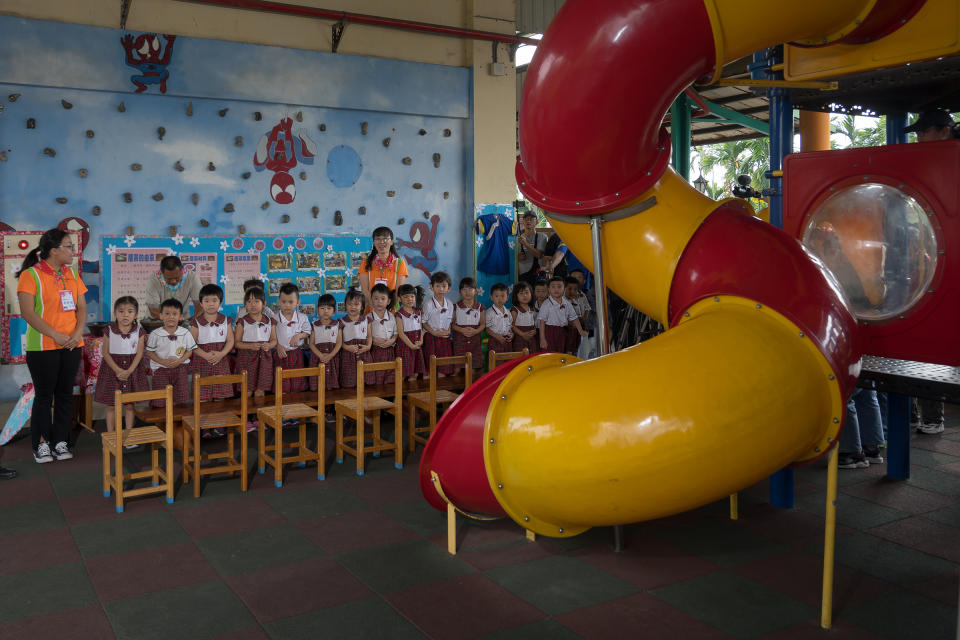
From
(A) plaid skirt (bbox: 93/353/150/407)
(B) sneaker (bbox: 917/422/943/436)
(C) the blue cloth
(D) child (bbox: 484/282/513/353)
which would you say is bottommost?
(B) sneaker (bbox: 917/422/943/436)

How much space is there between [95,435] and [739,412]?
651cm

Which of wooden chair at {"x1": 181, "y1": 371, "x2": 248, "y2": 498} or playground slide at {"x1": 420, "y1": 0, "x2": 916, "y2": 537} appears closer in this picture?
playground slide at {"x1": 420, "y1": 0, "x2": 916, "y2": 537}

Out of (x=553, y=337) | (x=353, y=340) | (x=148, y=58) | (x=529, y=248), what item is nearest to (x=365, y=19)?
(x=148, y=58)

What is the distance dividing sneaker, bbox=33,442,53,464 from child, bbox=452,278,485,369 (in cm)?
383

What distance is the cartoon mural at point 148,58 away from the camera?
27.2ft

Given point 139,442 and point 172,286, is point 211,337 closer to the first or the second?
point 172,286

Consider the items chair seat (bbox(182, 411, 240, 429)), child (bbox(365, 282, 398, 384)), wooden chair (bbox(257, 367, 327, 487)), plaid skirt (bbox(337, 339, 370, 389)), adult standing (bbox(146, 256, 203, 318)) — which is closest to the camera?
chair seat (bbox(182, 411, 240, 429))

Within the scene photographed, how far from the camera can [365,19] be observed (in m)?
9.46

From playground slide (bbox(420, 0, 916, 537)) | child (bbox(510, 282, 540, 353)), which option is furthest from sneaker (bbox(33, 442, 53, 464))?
child (bbox(510, 282, 540, 353))

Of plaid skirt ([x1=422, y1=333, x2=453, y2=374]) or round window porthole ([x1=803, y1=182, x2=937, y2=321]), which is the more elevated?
round window porthole ([x1=803, y1=182, x2=937, y2=321])

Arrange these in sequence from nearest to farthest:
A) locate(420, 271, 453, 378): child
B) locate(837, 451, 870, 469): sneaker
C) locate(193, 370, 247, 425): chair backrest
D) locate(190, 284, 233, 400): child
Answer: locate(193, 370, 247, 425): chair backrest → locate(837, 451, 870, 469): sneaker → locate(190, 284, 233, 400): child → locate(420, 271, 453, 378): child

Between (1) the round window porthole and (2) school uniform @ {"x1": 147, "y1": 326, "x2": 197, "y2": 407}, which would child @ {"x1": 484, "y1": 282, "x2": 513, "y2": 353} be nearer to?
(2) school uniform @ {"x1": 147, "y1": 326, "x2": 197, "y2": 407}

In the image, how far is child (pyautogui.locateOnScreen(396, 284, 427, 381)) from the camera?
7875mm

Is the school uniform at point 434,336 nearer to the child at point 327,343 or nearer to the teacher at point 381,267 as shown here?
the teacher at point 381,267
